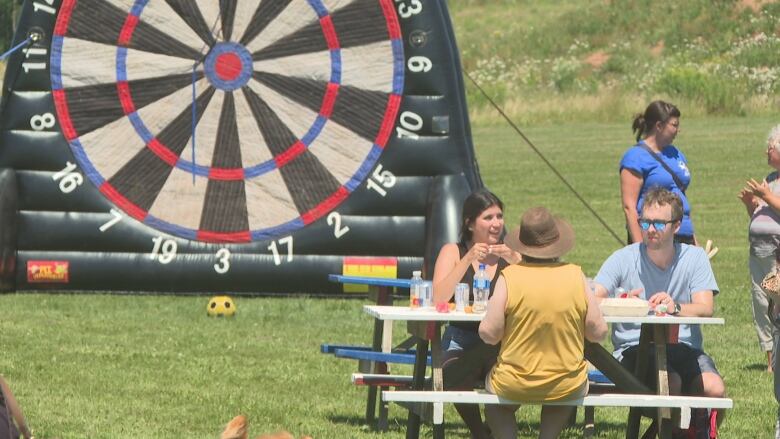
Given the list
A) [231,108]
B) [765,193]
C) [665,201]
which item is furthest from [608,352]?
[231,108]

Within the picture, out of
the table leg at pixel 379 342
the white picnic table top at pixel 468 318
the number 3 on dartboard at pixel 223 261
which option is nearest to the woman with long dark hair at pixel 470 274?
the white picnic table top at pixel 468 318

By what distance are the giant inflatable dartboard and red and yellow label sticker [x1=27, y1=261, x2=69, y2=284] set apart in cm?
1

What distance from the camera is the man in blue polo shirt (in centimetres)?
750

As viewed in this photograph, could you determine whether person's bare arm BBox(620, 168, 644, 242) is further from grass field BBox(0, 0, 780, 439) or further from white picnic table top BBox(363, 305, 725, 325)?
white picnic table top BBox(363, 305, 725, 325)

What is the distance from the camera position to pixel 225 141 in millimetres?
12805

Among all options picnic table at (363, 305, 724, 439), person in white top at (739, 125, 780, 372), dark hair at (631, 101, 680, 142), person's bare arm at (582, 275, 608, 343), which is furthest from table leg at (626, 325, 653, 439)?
dark hair at (631, 101, 680, 142)

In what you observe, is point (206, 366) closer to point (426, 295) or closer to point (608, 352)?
point (426, 295)

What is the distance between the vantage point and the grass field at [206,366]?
873 centimetres

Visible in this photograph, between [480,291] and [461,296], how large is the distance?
97mm

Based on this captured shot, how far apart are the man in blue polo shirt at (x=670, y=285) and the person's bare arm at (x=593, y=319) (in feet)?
1.53

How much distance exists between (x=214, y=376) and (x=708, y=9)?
3653 centimetres

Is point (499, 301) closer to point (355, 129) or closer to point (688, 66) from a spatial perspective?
point (355, 129)

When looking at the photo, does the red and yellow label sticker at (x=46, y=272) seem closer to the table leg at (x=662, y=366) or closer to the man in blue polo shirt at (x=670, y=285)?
the man in blue polo shirt at (x=670, y=285)

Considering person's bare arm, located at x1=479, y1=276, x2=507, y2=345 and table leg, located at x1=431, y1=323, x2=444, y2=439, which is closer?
person's bare arm, located at x1=479, y1=276, x2=507, y2=345
